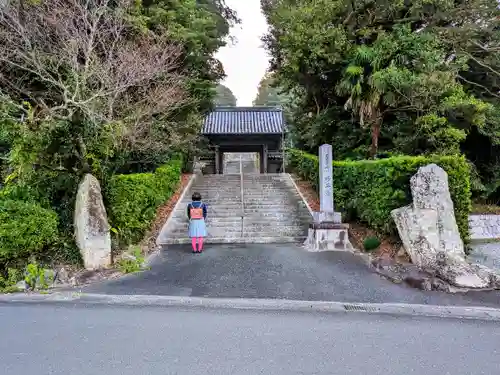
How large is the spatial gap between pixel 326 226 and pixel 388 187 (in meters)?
1.69

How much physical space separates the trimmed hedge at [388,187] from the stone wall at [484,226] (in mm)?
3857

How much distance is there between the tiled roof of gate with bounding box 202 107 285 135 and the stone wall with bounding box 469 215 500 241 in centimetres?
1206

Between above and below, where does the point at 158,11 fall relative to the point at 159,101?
above

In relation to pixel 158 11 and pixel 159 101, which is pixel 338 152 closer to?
pixel 159 101

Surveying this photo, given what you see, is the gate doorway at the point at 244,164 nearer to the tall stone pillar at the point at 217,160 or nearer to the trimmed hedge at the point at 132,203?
the tall stone pillar at the point at 217,160

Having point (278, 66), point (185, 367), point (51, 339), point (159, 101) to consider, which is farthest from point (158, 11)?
point (185, 367)

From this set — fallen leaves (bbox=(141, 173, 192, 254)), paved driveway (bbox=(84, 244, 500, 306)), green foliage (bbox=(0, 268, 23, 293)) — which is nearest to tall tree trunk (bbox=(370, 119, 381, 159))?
paved driveway (bbox=(84, 244, 500, 306))

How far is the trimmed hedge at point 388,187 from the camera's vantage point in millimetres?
7316

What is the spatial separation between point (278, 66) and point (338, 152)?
5.09 metres

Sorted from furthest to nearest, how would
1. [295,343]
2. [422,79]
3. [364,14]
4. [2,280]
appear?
[364,14] < [422,79] < [2,280] < [295,343]

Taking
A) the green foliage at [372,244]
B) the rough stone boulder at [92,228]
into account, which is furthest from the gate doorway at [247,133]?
the rough stone boulder at [92,228]

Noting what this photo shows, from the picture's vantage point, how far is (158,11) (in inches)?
412

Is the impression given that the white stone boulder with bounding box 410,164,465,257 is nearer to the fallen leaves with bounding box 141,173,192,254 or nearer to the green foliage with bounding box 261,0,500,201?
the green foliage with bounding box 261,0,500,201

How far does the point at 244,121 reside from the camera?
870 inches
